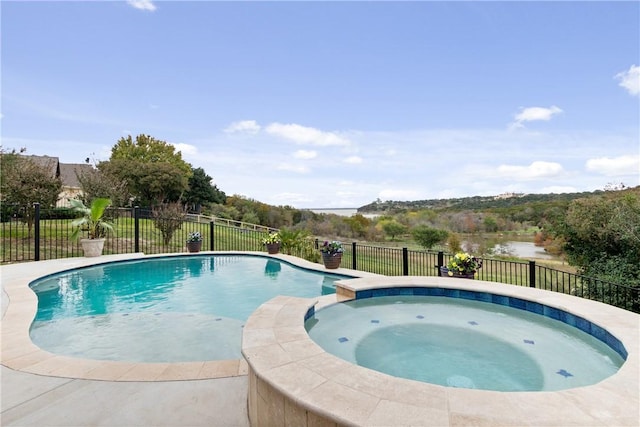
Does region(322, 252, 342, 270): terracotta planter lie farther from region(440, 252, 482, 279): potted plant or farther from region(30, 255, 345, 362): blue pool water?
region(440, 252, 482, 279): potted plant

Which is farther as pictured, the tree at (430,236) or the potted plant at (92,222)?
the tree at (430,236)

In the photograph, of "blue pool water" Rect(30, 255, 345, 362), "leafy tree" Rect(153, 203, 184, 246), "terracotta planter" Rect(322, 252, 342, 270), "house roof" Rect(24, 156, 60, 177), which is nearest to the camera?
"blue pool water" Rect(30, 255, 345, 362)

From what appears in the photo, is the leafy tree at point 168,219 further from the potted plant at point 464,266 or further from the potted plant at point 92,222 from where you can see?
the potted plant at point 464,266

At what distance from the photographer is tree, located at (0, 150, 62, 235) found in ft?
35.5

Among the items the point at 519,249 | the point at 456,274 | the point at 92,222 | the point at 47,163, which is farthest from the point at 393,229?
the point at 47,163

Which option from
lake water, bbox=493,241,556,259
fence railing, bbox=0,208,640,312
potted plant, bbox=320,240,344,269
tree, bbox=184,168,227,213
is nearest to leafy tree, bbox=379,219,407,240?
lake water, bbox=493,241,556,259

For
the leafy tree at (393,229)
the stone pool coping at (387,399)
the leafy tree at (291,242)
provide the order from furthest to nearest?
1. the leafy tree at (393,229)
2. the leafy tree at (291,242)
3. the stone pool coping at (387,399)

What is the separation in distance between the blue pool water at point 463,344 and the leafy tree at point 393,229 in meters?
28.2

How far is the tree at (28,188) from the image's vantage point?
10.8 m

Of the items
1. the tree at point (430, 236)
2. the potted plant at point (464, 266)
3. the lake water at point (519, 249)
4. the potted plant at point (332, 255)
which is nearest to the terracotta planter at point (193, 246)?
the potted plant at point (332, 255)

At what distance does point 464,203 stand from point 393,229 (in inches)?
420

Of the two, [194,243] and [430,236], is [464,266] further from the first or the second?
[430,236]

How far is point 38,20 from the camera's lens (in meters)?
8.42

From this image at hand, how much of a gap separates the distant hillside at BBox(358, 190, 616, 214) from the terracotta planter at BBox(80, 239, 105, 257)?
27.5 m
